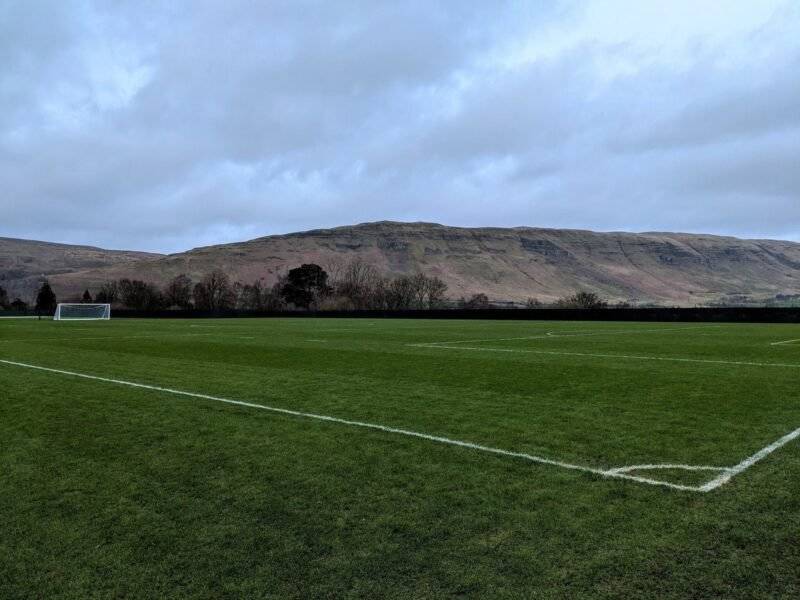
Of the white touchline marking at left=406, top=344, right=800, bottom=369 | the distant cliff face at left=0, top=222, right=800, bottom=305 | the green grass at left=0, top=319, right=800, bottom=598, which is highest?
the distant cliff face at left=0, top=222, right=800, bottom=305

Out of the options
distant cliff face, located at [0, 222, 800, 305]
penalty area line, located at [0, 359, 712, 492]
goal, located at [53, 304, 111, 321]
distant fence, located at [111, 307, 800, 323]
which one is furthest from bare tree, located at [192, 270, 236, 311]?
penalty area line, located at [0, 359, 712, 492]

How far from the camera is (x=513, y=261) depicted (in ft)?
545

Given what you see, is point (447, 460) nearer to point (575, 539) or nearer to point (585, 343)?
point (575, 539)

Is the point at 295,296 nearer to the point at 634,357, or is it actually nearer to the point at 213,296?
the point at 213,296

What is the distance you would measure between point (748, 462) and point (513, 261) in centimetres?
16417

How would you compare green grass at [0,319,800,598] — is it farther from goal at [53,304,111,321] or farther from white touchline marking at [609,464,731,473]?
goal at [53,304,111,321]

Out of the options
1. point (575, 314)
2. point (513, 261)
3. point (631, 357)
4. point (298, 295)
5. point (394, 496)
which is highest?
point (513, 261)

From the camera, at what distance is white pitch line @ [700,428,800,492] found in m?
4.23

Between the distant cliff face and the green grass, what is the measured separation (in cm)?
13380

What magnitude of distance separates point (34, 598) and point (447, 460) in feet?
9.74

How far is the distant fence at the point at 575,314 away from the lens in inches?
1281

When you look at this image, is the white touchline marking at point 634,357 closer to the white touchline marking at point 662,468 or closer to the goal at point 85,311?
the white touchline marking at point 662,468

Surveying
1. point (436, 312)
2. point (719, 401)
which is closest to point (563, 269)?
point (436, 312)

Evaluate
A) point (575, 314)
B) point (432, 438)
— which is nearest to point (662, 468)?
point (432, 438)
